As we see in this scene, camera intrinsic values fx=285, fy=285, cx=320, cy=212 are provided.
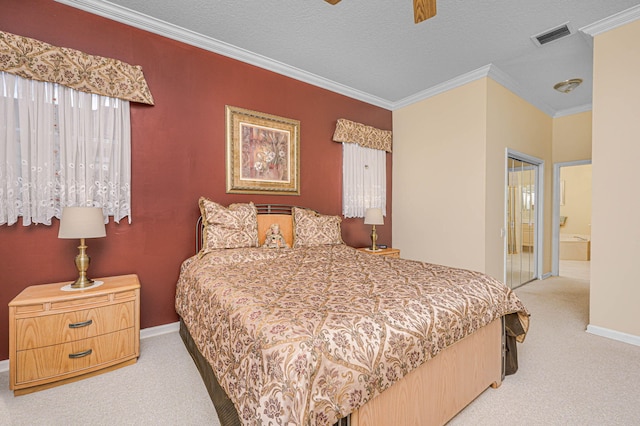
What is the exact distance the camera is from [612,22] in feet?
9.07

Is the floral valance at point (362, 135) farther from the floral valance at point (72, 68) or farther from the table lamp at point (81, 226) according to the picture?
the table lamp at point (81, 226)

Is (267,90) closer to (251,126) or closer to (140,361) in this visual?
(251,126)

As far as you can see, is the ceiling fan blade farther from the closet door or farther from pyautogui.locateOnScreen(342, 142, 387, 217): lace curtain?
the closet door

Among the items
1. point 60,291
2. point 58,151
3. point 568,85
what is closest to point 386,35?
point 568,85

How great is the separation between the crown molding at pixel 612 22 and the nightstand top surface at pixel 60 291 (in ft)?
16.1

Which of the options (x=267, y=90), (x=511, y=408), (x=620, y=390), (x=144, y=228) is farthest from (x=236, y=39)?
(x=620, y=390)

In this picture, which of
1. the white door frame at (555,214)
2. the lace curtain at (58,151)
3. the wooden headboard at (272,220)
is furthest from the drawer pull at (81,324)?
the white door frame at (555,214)

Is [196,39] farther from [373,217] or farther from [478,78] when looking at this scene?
[478,78]

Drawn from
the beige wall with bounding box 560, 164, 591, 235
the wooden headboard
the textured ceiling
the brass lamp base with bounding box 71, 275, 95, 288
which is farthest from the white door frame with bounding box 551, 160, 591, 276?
the brass lamp base with bounding box 71, 275, 95, 288

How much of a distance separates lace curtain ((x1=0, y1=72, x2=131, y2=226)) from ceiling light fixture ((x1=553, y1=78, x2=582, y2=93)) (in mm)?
5405

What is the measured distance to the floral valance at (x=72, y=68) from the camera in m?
2.19

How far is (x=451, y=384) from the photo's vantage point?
1.68 metres

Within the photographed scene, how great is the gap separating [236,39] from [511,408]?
3.98 metres

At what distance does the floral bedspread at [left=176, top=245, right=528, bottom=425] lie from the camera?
1048mm
